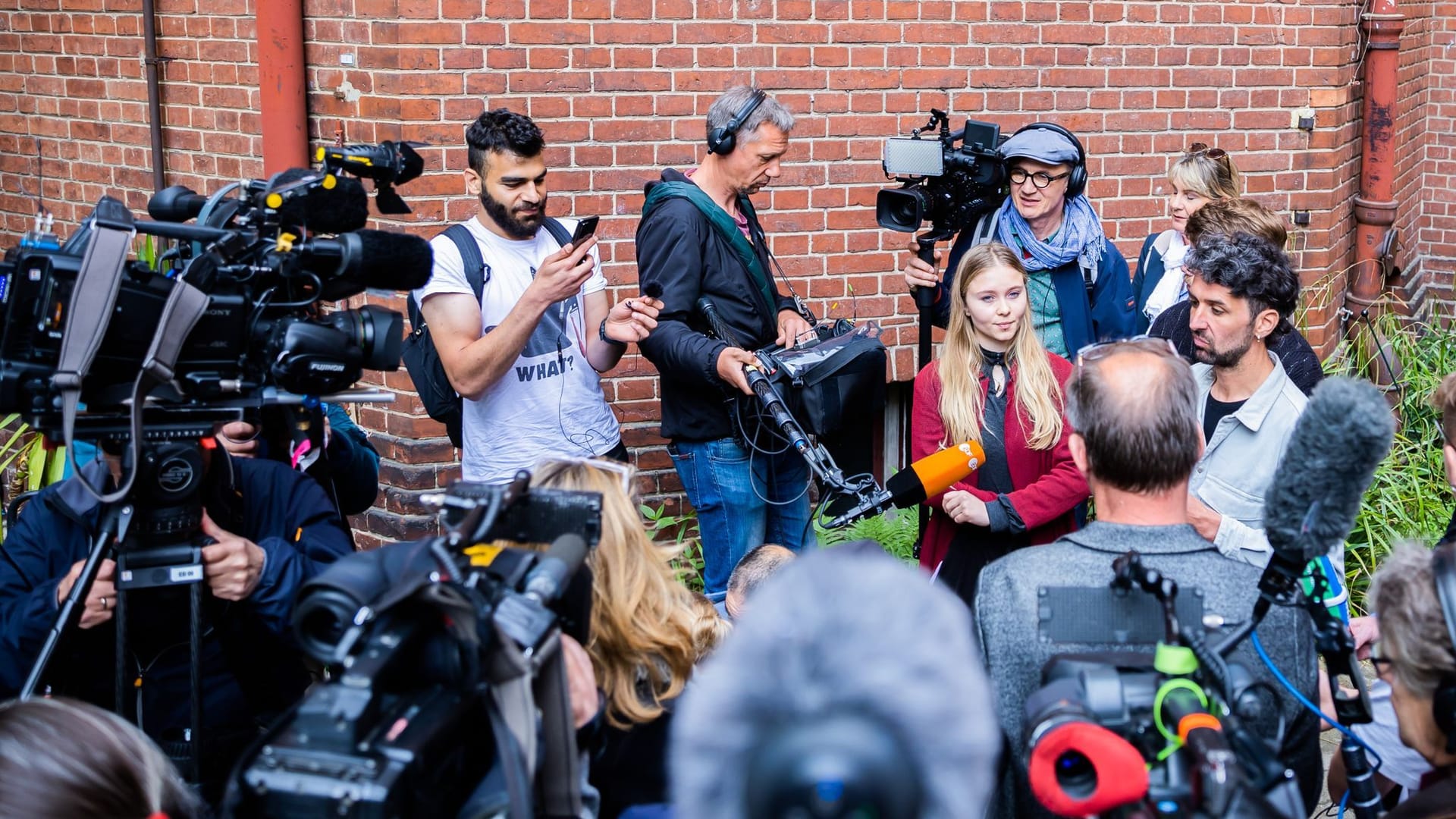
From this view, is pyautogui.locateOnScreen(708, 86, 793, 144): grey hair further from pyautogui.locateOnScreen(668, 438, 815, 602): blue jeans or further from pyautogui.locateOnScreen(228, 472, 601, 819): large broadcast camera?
pyautogui.locateOnScreen(228, 472, 601, 819): large broadcast camera

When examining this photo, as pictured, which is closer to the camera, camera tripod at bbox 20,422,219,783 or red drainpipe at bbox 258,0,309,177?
camera tripod at bbox 20,422,219,783

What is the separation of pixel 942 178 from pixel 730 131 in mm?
697

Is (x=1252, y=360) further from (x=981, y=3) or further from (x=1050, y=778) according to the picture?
(x=981, y=3)

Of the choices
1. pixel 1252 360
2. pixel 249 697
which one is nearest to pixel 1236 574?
pixel 1252 360

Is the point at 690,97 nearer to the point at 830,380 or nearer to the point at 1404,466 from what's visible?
the point at 830,380

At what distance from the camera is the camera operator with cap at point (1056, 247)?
435 centimetres

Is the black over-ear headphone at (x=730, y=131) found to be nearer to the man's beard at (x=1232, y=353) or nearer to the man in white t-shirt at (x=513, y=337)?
the man in white t-shirt at (x=513, y=337)

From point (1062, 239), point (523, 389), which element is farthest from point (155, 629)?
point (1062, 239)

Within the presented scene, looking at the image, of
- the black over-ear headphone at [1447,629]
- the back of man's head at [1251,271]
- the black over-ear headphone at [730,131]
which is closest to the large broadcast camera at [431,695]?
the black over-ear headphone at [1447,629]

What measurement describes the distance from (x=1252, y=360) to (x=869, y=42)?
2394 mm

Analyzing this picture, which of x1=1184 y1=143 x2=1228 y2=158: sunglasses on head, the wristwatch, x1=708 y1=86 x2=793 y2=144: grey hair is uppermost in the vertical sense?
x1=708 y1=86 x2=793 y2=144: grey hair

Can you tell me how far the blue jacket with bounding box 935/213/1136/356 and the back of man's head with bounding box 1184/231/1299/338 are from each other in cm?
76

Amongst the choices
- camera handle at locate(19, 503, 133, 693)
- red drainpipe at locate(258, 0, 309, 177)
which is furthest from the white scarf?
camera handle at locate(19, 503, 133, 693)

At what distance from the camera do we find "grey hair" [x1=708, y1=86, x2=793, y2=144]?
167 inches
